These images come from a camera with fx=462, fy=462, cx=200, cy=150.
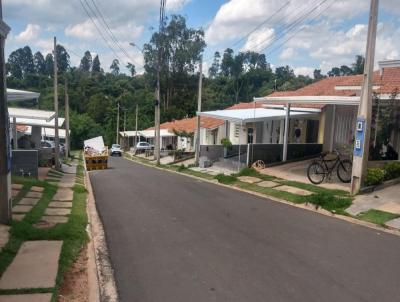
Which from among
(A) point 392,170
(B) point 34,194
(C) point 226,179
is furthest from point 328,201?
(B) point 34,194

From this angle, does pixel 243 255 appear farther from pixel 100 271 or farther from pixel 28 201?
pixel 28 201

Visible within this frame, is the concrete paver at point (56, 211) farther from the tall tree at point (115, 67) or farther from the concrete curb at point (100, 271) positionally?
the tall tree at point (115, 67)

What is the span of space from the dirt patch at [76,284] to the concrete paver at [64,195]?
6.16 m

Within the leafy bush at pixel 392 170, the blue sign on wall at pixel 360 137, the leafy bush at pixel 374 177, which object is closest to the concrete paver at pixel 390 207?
the leafy bush at pixel 374 177

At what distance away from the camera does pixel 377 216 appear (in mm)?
11625

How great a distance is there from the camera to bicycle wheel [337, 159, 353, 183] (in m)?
16.9

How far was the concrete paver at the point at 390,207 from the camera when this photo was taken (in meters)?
12.0

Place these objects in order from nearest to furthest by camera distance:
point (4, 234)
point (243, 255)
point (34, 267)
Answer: point (34, 267) → point (243, 255) → point (4, 234)

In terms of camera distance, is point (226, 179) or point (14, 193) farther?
point (226, 179)

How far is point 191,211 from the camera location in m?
12.3

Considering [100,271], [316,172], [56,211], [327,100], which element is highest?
[327,100]

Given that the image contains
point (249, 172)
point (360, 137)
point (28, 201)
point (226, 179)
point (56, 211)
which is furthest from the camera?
point (249, 172)

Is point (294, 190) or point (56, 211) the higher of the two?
point (294, 190)

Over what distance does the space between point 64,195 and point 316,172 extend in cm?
897
